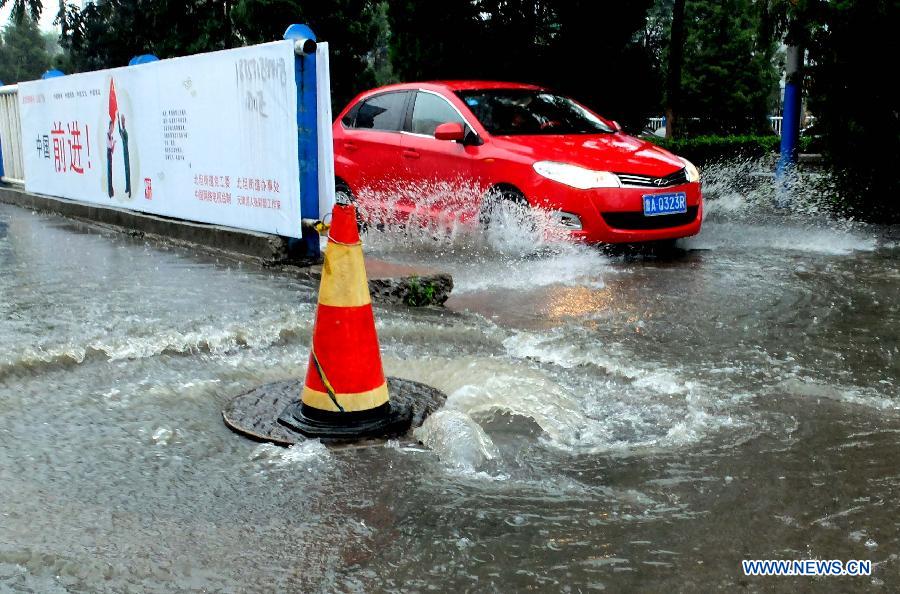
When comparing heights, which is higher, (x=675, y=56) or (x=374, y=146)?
(x=675, y=56)

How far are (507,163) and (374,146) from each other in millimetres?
1775

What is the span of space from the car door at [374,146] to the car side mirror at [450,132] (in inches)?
31.5

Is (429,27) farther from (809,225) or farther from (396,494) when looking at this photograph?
(396,494)

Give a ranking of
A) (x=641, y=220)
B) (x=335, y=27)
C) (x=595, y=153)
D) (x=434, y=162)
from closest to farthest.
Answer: (x=641, y=220)
(x=595, y=153)
(x=434, y=162)
(x=335, y=27)

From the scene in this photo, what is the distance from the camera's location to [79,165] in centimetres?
1200

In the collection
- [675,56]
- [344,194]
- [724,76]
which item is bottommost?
[344,194]

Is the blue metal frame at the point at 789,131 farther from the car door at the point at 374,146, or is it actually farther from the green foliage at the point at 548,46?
the car door at the point at 374,146

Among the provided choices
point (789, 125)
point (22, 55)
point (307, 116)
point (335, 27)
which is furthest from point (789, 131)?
point (22, 55)

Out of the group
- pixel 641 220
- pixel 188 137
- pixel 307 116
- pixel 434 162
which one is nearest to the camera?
pixel 307 116

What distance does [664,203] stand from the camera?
8102 millimetres

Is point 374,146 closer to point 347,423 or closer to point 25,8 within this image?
point 347,423

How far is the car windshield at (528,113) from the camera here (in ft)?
28.9

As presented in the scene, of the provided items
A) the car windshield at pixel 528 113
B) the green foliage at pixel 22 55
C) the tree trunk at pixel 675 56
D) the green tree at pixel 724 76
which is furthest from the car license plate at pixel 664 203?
the green foliage at pixel 22 55

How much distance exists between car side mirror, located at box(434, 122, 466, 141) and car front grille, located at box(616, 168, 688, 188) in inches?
57.3
